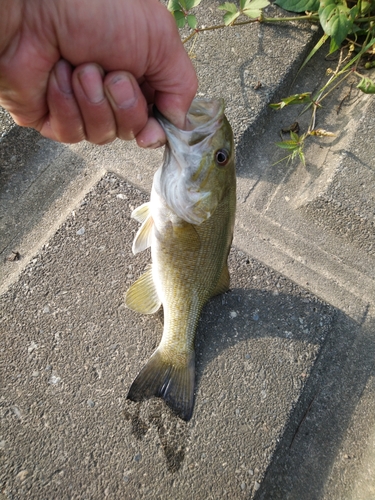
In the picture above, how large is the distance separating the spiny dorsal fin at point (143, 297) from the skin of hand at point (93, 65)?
0.80 meters

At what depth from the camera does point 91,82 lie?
1.37 meters

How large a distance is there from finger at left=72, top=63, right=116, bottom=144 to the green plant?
126 cm

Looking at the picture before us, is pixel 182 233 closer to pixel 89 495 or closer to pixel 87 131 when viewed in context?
pixel 87 131

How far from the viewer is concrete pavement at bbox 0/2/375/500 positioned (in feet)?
6.07

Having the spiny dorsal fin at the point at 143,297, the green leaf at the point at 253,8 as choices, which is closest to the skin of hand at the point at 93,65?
→ the spiny dorsal fin at the point at 143,297

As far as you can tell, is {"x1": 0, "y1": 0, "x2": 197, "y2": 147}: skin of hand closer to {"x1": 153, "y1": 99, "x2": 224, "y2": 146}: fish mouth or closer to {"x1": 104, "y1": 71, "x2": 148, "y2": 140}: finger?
{"x1": 104, "y1": 71, "x2": 148, "y2": 140}: finger

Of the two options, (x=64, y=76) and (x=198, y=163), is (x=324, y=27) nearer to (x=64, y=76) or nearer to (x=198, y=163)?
(x=198, y=163)

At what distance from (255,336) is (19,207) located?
1599mm

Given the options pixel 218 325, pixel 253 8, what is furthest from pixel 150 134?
pixel 253 8

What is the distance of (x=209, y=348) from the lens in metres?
2.09

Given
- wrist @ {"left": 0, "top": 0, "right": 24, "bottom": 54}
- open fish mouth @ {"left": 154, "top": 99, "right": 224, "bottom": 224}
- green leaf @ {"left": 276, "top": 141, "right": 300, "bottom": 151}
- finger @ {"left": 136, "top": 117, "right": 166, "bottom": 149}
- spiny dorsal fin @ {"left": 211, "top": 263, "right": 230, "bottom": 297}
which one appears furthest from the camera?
green leaf @ {"left": 276, "top": 141, "right": 300, "bottom": 151}

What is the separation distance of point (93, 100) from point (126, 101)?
0.37ft

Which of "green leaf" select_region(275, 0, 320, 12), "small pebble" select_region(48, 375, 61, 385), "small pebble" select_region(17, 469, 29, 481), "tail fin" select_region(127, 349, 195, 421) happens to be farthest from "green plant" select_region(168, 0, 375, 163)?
"small pebble" select_region(17, 469, 29, 481)

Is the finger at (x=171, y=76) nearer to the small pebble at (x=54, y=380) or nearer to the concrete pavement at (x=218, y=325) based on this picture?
the concrete pavement at (x=218, y=325)
